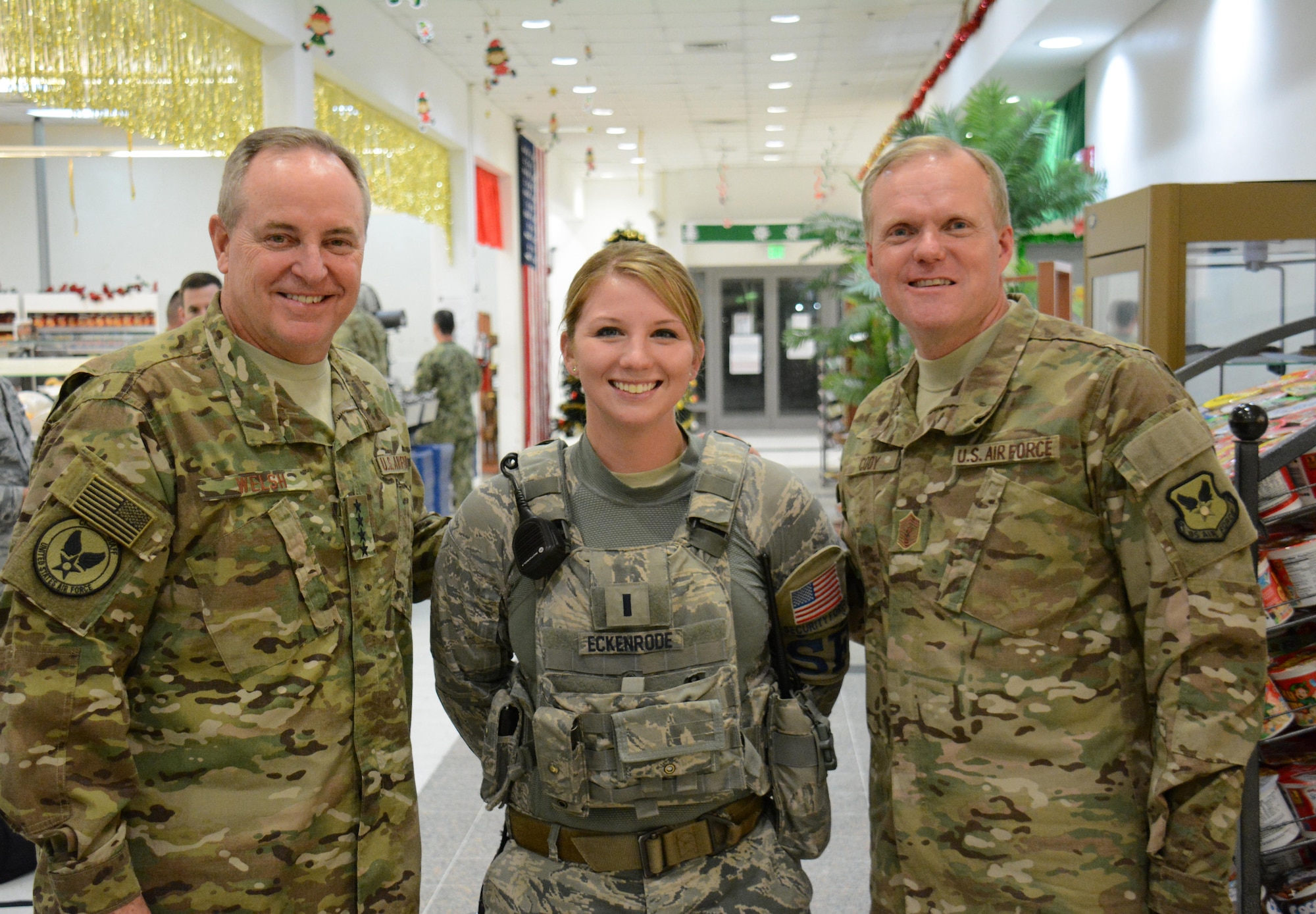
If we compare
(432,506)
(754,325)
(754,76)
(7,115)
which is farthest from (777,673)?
(754,325)

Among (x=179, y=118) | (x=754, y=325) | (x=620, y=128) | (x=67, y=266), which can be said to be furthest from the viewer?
(x=754, y=325)

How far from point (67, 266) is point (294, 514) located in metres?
11.0

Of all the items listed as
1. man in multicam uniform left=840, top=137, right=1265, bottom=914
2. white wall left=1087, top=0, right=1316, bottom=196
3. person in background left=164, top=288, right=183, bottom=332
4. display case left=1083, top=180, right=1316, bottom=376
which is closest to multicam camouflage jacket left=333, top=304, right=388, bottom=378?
person in background left=164, top=288, right=183, bottom=332

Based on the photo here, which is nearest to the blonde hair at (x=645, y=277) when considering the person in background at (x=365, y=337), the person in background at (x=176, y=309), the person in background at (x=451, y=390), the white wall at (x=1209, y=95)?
the white wall at (x=1209, y=95)

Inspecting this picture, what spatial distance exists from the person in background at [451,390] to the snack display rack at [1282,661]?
7.33 m

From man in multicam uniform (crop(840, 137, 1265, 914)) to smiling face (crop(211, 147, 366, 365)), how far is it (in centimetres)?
87

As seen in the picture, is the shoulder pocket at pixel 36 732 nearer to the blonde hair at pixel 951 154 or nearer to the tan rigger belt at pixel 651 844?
the tan rigger belt at pixel 651 844

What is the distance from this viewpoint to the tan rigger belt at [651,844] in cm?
148

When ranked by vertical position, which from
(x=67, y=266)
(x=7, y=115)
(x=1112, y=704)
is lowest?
(x=1112, y=704)

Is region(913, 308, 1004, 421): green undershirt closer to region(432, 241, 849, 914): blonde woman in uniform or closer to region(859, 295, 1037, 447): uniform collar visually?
region(859, 295, 1037, 447): uniform collar

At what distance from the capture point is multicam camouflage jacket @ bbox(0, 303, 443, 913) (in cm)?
137

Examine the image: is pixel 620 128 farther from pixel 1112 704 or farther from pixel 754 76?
pixel 1112 704

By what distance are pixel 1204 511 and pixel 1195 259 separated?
1.41 metres

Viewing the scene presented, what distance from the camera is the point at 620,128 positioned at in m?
13.9
